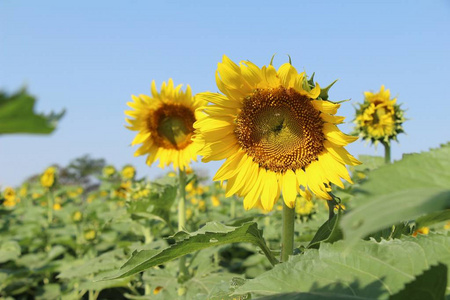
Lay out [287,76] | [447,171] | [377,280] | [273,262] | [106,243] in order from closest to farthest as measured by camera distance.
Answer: [447,171] → [377,280] → [273,262] → [287,76] → [106,243]

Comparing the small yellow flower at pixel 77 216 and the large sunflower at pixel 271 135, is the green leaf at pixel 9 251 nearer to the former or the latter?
the small yellow flower at pixel 77 216

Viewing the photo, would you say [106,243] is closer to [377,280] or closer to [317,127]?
[317,127]

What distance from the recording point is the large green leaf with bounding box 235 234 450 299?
0.92 meters

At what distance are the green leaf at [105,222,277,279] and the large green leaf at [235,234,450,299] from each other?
12.5 inches

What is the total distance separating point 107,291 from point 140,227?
1.37m

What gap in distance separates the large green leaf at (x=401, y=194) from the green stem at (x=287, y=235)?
89 centimetres

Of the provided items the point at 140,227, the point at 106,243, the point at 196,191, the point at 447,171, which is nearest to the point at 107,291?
the point at 106,243

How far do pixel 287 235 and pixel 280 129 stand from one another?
0.64 meters

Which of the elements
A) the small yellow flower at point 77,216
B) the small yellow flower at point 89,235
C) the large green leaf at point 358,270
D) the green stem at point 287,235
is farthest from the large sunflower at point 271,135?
the small yellow flower at point 77,216

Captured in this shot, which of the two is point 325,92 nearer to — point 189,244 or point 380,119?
point 189,244

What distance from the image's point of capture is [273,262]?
62.1 inches

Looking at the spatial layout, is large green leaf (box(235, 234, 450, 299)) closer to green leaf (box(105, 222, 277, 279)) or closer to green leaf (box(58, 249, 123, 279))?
green leaf (box(105, 222, 277, 279))

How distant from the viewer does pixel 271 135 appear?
6.91ft

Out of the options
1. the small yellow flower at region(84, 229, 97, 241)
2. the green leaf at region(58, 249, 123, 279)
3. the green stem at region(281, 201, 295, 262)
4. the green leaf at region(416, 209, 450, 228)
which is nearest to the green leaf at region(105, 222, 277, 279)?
the green stem at region(281, 201, 295, 262)
